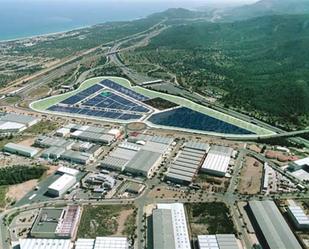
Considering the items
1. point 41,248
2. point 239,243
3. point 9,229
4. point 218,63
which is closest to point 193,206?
point 239,243

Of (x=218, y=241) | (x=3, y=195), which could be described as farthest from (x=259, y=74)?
(x=3, y=195)

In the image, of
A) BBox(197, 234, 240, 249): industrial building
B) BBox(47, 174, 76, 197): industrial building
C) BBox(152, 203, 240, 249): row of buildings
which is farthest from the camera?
BBox(47, 174, 76, 197): industrial building

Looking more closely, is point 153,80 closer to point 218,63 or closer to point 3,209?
point 218,63

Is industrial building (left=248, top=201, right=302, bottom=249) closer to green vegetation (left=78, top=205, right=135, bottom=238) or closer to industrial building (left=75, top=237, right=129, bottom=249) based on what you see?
green vegetation (left=78, top=205, right=135, bottom=238)

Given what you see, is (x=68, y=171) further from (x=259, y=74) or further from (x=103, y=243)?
(x=259, y=74)

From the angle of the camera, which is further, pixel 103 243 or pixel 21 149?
pixel 21 149

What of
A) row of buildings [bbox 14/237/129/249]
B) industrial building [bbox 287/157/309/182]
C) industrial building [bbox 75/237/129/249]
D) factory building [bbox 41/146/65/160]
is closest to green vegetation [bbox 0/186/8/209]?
row of buildings [bbox 14/237/129/249]
